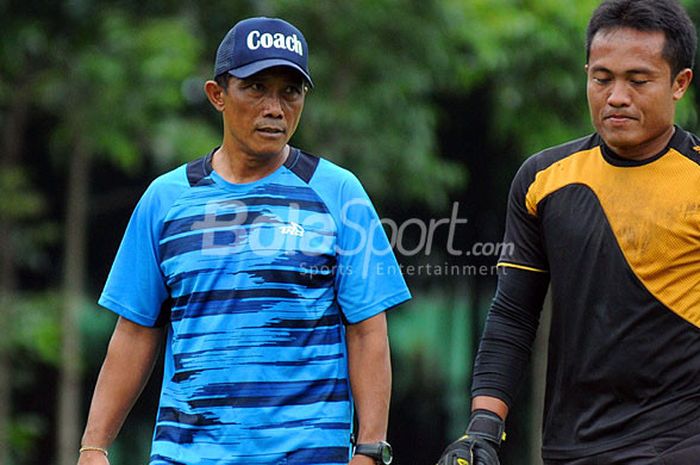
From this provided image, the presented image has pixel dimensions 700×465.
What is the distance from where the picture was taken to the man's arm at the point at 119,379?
4.71 meters

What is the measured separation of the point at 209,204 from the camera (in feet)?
15.2

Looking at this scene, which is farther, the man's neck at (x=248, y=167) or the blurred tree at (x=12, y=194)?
the blurred tree at (x=12, y=194)

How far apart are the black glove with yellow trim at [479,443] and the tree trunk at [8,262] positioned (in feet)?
21.5

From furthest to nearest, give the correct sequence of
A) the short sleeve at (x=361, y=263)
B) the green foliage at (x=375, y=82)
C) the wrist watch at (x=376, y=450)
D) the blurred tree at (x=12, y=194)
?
the green foliage at (x=375, y=82) < the blurred tree at (x=12, y=194) < the short sleeve at (x=361, y=263) < the wrist watch at (x=376, y=450)

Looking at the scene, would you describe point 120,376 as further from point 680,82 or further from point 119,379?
point 680,82

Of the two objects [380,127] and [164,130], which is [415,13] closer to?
[380,127]

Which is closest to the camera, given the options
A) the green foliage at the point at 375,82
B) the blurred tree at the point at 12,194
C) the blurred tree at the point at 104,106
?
the blurred tree at the point at 104,106

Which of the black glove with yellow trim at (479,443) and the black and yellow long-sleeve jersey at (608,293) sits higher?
the black and yellow long-sleeve jersey at (608,293)

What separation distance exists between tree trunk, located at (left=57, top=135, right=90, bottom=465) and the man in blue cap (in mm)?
5898

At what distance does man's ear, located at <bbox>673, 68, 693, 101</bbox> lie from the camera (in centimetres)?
423

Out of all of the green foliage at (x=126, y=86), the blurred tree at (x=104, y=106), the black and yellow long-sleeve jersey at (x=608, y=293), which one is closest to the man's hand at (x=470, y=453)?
the black and yellow long-sleeve jersey at (x=608, y=293)

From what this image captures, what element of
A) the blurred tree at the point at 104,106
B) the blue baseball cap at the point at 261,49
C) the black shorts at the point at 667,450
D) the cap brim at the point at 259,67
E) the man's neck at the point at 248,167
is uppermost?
the blurred tree at the point at 104,106

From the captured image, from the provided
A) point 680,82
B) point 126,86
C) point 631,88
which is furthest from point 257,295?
point 126,86

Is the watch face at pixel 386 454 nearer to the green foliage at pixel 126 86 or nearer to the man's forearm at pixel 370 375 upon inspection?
the man's forearm at pixel 370 375
